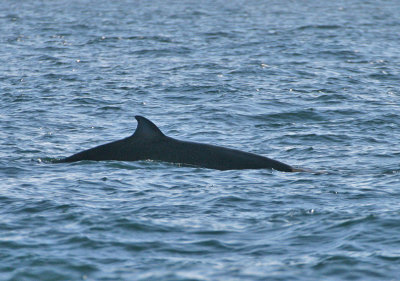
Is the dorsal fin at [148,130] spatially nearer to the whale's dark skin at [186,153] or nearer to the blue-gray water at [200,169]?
the whale's dark skin at [186,153]

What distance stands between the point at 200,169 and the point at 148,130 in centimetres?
133

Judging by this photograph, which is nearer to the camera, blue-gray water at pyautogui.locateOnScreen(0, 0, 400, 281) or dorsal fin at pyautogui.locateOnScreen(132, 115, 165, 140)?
blue-gray water at pyautogui.locateOnScreen(0, 0, 400, 281)

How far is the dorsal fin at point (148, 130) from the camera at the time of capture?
17516 millimetres

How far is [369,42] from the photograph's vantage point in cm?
4534

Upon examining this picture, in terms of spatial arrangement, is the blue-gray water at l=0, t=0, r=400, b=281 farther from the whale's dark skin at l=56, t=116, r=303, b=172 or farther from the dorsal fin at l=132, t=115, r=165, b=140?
the dorsal fin at l=132, t=115, r=165, b=140

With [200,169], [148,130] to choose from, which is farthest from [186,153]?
[148,130]

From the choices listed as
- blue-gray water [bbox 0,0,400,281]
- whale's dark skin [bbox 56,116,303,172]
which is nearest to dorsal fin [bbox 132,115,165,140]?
whale's dark skin [bbox 56,116,303,172]

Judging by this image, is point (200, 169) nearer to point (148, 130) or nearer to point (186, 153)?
point (186, 153)

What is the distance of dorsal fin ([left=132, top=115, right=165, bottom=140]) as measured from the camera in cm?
1752

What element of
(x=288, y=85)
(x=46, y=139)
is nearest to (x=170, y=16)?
(x=288, y=85)

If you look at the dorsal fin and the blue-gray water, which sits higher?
the dorsal fin

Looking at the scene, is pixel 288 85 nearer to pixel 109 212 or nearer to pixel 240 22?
pixel 109 212

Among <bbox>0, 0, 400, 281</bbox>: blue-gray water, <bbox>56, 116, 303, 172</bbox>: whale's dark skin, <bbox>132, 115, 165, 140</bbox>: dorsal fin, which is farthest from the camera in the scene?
<bbox>56, 116, 303, 172</bbox>: whale's dark skin

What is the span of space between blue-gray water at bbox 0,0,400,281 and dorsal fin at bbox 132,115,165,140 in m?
0.64
